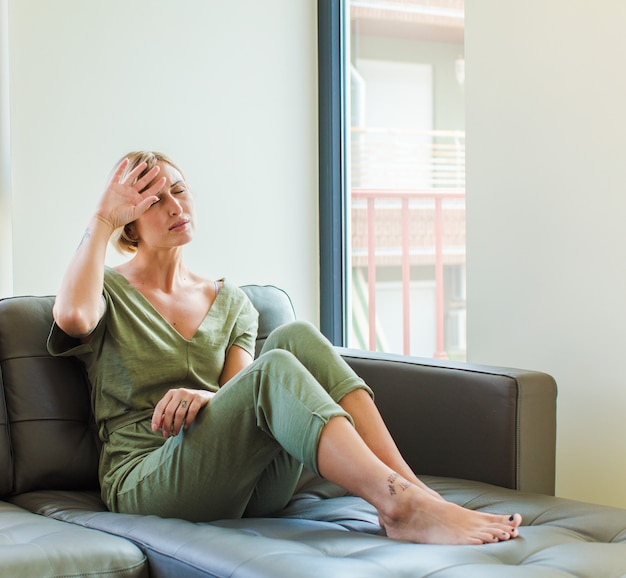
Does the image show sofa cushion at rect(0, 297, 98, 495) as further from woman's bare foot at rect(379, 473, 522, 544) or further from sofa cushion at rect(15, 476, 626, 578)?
woman's bare foot at rect(379, 473, 522, 544)

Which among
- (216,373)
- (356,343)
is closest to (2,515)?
(216,373)

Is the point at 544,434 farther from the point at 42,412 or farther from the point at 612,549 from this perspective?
the point at 42,412

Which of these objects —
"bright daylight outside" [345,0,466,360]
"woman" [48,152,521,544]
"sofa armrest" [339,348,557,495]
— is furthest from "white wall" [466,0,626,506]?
"woman" [48,152,521,544]

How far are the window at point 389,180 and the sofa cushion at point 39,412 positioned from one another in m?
1.42

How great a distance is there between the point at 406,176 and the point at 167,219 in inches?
56.5

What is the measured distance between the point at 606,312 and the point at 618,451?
1.14 ft

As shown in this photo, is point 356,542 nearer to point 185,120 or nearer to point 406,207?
point 185,120

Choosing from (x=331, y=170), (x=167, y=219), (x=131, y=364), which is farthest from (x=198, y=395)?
(x=331, y=170)

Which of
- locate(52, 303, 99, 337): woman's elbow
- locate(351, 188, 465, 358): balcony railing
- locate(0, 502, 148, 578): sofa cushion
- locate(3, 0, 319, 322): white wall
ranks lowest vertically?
locate(0, 502, 148, 578): sofa cushion

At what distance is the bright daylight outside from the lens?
3.11 meters

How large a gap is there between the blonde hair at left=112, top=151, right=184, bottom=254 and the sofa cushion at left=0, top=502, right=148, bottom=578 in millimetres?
740

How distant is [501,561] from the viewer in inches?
56.4

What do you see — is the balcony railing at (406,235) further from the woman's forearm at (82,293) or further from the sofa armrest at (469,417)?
the woman's forearm at (82,293)

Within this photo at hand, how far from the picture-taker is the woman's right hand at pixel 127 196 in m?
2.00
